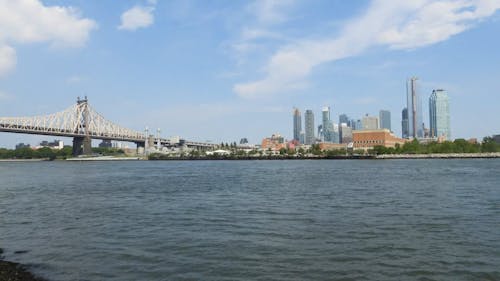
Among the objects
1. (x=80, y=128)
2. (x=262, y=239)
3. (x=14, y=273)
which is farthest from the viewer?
(x=80, y=128)

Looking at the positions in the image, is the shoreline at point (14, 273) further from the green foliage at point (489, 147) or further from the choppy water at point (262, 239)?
the green foliage at point (489, 147)

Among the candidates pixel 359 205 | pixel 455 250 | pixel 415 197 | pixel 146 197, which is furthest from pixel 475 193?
pixel 146 197

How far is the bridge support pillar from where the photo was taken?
126 m

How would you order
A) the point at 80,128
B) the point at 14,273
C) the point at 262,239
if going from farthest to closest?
the point at 80,128, the point at 262,239, the point at 14,273

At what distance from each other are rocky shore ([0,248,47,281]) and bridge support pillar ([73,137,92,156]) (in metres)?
121

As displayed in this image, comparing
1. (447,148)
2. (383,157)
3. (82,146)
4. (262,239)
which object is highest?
(82,146)

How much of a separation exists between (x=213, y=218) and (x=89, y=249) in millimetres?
5963

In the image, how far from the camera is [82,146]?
426ft

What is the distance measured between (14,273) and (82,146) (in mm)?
127385

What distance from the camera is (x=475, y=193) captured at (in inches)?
1021

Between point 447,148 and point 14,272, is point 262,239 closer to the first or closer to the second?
point 14,272

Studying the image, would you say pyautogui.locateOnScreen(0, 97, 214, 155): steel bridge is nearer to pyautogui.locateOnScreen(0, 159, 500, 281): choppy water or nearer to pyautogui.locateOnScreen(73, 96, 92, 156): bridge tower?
pyautogui.locateOnScreen(73, 96, 92, 156): bridge tower

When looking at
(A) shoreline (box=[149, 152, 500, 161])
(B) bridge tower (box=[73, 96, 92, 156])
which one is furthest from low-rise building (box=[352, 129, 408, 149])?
(B) bridge tower (box=[73, 96, 92, 156])

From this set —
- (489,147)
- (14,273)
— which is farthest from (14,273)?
(489,147)
